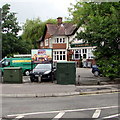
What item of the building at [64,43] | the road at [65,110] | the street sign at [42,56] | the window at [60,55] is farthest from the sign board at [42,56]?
the window at [60,55]

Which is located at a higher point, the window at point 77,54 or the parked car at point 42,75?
the window at point 77,54

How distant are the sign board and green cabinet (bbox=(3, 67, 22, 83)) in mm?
5286

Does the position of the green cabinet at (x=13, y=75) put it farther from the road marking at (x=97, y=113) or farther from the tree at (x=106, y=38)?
the road marking at (x=97, y=113)

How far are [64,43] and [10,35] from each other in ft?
36.0

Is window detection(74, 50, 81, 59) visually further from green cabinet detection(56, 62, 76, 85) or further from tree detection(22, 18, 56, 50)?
green cabinet detection(56, 62, 76, 85)

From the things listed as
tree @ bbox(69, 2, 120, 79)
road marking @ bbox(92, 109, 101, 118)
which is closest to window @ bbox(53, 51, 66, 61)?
tree @ bbox(69, 2, 120, 79)

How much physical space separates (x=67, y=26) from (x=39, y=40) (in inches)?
403

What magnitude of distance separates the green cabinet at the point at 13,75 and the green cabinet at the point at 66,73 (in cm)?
289

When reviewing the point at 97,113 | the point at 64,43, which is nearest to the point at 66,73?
the point at 97,113

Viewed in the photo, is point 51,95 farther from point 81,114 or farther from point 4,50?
point 4,50

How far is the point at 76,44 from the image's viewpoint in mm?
45781

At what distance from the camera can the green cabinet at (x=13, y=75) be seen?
18.2 m

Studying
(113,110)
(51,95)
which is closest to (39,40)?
(51,95)

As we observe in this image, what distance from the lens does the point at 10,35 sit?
46.2 metres
